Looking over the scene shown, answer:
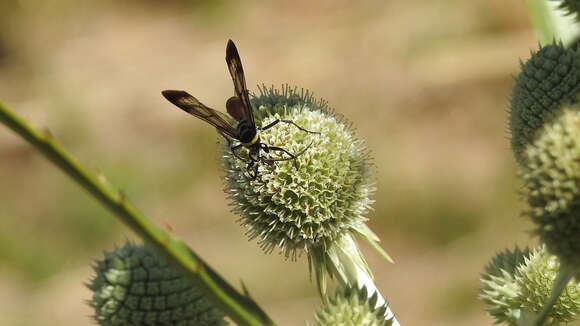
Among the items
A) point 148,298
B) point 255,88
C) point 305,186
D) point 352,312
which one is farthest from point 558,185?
point 255,88

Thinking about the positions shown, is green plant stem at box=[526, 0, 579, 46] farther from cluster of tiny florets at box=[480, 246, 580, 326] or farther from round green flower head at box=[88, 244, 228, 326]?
round green flower head at box=[88, 244, 228, 326]

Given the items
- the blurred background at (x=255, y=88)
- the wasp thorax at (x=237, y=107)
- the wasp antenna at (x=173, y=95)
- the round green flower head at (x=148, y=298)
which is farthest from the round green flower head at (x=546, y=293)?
the blurred background at (x=255, y=88)

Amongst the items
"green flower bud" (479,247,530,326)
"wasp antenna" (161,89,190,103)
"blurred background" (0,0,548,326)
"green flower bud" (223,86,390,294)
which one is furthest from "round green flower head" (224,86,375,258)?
"blurred background" (0,0,548,326)

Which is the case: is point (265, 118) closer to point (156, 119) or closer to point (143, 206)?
point (143, 206)

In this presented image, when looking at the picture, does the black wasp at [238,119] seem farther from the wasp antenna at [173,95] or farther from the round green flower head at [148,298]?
the round green flower head at [148,298]

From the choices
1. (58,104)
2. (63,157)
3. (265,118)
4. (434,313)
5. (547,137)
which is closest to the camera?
(63,157)

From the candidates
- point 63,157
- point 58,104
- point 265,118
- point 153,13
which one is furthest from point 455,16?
point 63,157
